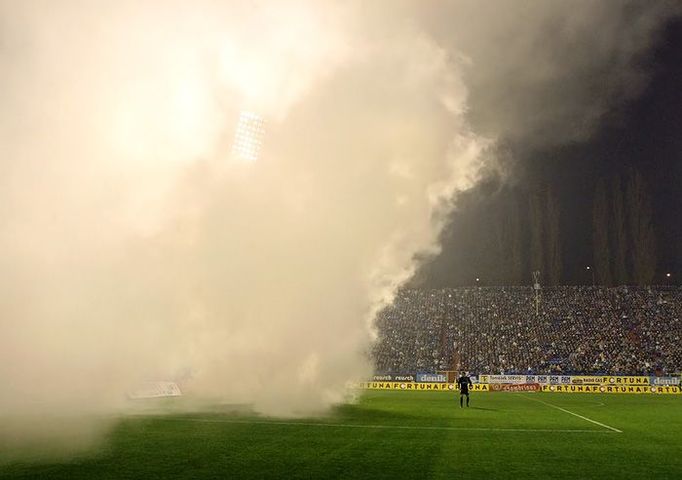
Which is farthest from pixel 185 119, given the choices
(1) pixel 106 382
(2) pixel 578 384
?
(2) pixel 578 384

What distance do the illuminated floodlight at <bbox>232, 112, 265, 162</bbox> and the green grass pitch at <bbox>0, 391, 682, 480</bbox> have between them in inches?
375

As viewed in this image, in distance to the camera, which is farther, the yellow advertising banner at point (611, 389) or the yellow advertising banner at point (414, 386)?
the yellow advertising banner at point (414, 386)

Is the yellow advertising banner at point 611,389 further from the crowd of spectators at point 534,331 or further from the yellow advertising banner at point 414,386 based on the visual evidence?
the yellow advertising banner at point 414,386

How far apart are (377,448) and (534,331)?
48.3 metres

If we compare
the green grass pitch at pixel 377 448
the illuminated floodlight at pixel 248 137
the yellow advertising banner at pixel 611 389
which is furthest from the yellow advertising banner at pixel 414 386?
the illuminated floodlight at pixel 248 137

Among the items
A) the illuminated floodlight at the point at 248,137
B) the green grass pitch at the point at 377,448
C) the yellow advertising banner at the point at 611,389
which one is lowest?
the yellow advertising banner at the point at 611,389

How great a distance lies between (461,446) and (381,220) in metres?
12.2

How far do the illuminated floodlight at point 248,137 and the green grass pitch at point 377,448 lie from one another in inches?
375

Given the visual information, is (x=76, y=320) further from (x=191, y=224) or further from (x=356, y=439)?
(x=356, y=439)

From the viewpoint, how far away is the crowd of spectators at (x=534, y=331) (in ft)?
173

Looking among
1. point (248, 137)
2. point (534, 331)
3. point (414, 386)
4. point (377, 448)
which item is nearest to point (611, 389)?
point (534, 331)

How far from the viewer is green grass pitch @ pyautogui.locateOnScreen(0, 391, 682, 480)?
1177 centimetres

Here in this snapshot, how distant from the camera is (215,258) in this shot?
2342 centimetres

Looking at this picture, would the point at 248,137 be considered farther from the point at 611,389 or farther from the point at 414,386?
the point at 611,389
